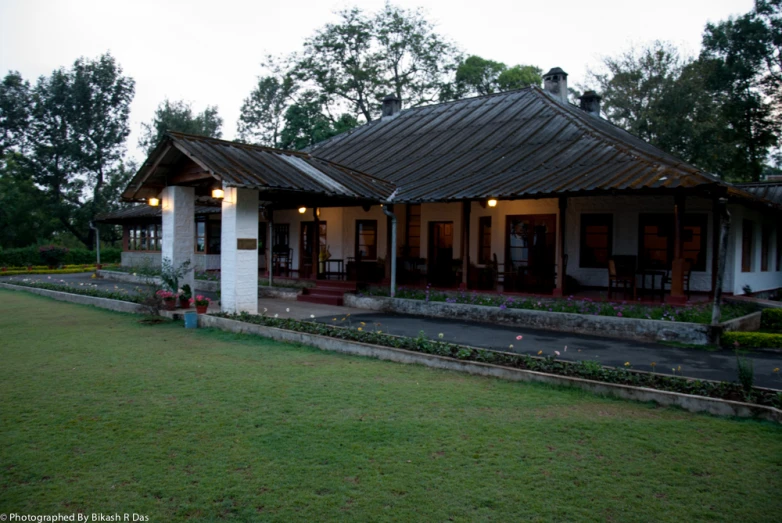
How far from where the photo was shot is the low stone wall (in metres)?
9.85

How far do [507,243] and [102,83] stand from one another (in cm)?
3504

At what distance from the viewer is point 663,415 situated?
18.7 ft

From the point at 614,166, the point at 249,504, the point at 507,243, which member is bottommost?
the point at 249,504

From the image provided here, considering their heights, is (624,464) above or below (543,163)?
below

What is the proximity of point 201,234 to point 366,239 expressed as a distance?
1097 cm

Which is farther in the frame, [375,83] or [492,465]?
[375,83]

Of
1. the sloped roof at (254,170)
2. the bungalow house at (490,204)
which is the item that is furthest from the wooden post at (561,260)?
the sloped roof at (254,170)

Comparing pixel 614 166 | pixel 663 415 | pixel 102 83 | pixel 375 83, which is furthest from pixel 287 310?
pixel 102 83

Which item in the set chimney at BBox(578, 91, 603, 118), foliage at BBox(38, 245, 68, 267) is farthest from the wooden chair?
foliage at BBox(38, 245, 68, 267)

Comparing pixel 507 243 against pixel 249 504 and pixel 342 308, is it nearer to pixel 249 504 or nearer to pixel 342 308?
pixel 342 308

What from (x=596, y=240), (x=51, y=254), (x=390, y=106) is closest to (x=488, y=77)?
(x=390, y=106)

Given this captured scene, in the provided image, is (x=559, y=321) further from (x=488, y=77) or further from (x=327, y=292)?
(x=488, y=77)

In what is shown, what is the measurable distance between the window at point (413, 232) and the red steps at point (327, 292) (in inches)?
112

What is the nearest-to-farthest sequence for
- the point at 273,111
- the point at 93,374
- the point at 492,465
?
the point at 492,465, the point at 93,374, the point at 273,111
